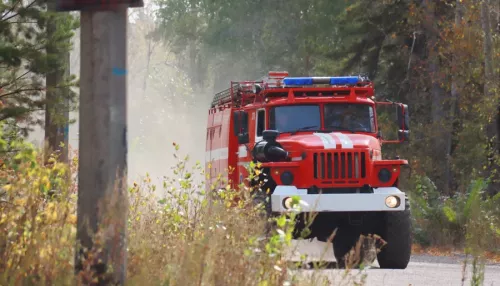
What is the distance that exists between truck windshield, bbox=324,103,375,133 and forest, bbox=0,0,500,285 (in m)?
2.44

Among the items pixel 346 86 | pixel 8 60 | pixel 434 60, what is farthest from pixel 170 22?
pixel 8 60

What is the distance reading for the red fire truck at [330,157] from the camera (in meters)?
15.9

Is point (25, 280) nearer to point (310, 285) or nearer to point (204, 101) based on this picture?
point (310, 285)

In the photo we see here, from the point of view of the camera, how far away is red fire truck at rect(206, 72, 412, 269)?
1586 centimetres

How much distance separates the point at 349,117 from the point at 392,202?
243 centimetres

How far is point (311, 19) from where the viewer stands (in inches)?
2201

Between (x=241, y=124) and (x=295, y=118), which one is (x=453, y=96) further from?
(x=241, y=124)

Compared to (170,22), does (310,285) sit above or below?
below

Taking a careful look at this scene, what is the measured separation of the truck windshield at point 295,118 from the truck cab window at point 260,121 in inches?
6.3

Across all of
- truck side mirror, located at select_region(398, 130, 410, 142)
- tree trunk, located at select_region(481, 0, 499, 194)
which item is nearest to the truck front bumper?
truck side mirror, located at select_region(398, 130, 410, 142)

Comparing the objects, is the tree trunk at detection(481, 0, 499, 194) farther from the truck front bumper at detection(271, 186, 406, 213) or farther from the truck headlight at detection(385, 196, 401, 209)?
the truck front bumper at detection(271, 186, 406, 213)

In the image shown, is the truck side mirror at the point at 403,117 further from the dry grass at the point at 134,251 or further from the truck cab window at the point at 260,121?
the dry grass at the point at 134,251

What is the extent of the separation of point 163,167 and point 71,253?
209 feet

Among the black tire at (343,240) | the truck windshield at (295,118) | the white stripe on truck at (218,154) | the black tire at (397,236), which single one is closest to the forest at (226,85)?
the white stripe on truck at (218,154)
